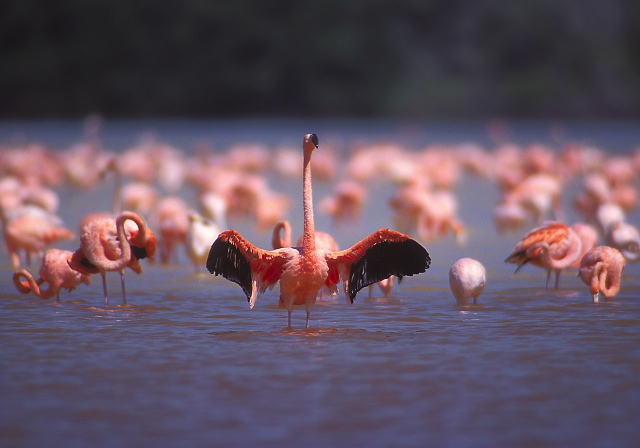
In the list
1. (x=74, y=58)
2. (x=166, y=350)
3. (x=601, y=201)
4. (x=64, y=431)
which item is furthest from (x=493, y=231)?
(x=74, y=58)

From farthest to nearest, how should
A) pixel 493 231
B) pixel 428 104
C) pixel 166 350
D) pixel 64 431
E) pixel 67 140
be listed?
pixel 428 104
pixel 67 140
pixel 493 231
pixel 166 350
pixel 64 431

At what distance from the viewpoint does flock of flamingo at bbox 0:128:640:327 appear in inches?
233

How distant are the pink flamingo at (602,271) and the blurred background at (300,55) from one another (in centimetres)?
2840

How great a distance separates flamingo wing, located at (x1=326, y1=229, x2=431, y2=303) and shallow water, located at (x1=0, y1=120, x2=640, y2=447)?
32 centimetres

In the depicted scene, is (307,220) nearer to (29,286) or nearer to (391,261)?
(391,261)

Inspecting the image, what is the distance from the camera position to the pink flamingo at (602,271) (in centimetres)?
678

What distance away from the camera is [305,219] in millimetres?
5949

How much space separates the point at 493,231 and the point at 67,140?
21.7 meters

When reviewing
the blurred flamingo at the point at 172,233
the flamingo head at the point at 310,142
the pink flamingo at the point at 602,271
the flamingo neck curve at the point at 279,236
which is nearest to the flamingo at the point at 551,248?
the pink flamingo at the point at 602,271

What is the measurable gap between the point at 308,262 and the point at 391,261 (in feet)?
1.53

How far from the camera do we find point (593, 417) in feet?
14.0

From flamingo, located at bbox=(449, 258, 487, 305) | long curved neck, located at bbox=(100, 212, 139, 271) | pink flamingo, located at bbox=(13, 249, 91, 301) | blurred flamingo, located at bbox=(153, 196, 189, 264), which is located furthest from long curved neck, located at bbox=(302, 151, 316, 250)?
blurred flamingo, located at bbox=(153, 196, 189, 264)

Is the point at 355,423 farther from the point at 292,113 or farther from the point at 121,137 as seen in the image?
the point at 292,113

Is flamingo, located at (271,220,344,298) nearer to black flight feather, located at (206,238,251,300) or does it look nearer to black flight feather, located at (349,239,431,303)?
black flight feather, located at (206,238,251,300)
